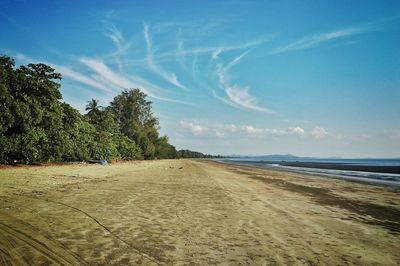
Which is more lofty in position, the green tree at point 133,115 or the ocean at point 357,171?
the green tree at point 133,115

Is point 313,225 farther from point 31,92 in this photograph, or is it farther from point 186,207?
point 31,92

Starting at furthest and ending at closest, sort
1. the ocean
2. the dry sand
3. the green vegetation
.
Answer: the ocean → the green vegetation → the dry sand

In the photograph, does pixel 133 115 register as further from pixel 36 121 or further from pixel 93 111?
pixel 36 121

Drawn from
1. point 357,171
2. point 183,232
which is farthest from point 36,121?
point 357,171

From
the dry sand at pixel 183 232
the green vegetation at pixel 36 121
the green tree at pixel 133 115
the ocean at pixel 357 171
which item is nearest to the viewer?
the dry sand at pixel 183 232

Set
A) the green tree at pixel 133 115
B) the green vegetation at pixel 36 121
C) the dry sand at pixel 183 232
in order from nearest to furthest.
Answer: the dry sand at pixel 183 232, the green vegetation at pixel 36 121, the green tree at pixel 133 115

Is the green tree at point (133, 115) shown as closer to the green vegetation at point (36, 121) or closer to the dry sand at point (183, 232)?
the green vegetation at point (36, 121)

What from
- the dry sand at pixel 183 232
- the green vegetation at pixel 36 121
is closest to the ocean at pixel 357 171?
the dry sand at pixel 183 232

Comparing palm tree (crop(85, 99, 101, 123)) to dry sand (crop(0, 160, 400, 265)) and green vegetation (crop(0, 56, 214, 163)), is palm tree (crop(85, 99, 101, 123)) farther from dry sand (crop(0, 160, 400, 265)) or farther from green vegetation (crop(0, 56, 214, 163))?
dry sand (crop(0, 160, 400, 265))

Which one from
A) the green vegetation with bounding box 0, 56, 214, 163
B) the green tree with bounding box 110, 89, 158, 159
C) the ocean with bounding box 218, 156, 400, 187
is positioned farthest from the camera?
the green tree with bounding box 110, 89, 158, 159

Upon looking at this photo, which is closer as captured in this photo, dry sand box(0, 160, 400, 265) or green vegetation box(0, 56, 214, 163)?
dry sand box(0, 160, 400, 265)

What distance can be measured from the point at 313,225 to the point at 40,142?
26367mm

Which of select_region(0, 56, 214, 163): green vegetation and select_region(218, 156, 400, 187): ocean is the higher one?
select_region(0, 56, 214, 163): green vegetation

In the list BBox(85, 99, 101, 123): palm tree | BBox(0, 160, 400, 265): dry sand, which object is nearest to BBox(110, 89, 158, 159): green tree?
BBox(85, 99, 101, 123): palm tree
